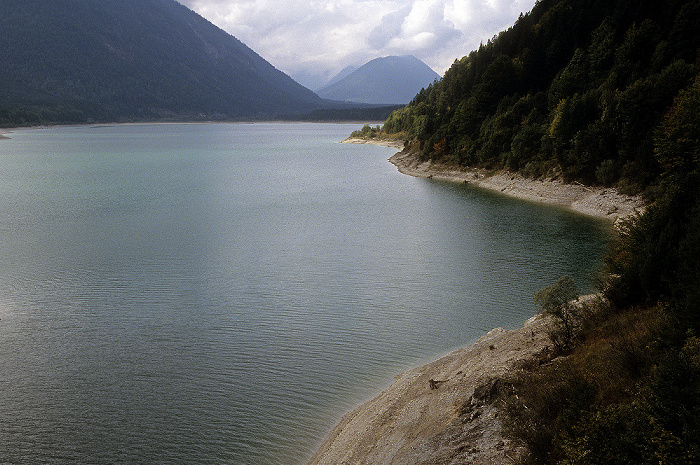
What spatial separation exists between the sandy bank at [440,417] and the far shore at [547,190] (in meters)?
15.4

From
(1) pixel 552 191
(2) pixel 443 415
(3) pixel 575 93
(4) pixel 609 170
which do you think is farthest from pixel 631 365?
(3) pixel 575 93

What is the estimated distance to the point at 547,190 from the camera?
47844mm

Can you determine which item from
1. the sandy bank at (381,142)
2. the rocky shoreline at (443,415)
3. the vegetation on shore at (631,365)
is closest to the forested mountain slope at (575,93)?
the vegetation on shore at (631,365)

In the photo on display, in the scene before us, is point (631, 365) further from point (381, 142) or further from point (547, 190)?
point (381, 142)

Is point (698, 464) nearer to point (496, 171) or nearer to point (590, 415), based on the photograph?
point (590, 415)

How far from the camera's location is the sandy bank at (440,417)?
375 inches

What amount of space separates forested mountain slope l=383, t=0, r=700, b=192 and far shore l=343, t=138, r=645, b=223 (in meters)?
1.10

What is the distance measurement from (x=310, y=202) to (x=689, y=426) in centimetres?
4418

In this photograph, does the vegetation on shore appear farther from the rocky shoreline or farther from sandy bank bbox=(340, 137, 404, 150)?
sandy bank bbox=(340, 137, 404, 150)

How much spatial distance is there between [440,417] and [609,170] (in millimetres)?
37641

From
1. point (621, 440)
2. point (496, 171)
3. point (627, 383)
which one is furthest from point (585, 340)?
point (496, 171)

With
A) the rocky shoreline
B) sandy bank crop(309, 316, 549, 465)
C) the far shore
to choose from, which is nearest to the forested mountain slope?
the far shore

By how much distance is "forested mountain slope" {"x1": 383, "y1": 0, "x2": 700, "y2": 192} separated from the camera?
4166 cm

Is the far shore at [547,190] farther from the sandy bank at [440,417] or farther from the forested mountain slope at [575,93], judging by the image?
the sandy bank at [440,417]
